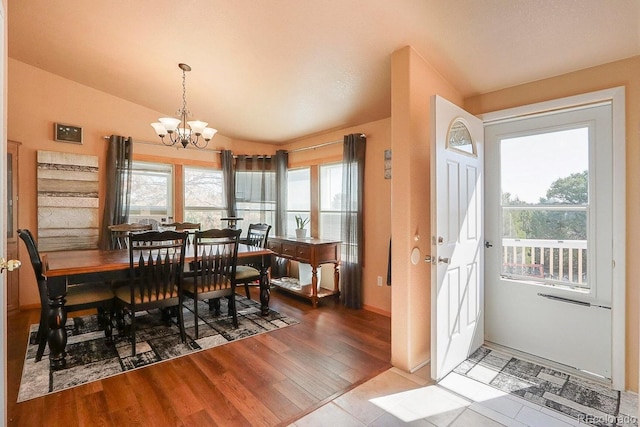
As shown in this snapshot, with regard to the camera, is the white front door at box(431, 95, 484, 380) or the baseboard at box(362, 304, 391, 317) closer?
the white front door at box(431, 95, 484, 380)

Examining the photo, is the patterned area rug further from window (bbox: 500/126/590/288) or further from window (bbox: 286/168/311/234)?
window (bbox: 286/168/311/234)

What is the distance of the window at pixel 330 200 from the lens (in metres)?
4.41

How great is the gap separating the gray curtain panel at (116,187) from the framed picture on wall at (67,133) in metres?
0.34

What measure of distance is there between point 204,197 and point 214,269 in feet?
7.31

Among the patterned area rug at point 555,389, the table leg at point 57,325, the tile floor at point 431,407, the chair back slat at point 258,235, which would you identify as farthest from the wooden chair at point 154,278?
the patterned area rug at point 555,389

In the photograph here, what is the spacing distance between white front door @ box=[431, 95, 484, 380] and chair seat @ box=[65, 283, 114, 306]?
2.75 meters

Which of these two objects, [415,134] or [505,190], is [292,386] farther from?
[505,190]

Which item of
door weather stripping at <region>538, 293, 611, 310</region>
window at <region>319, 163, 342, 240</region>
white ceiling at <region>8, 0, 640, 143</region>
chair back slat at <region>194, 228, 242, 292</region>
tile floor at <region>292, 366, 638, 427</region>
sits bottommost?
tile floor at <region>292, 366, 638, 427</region>

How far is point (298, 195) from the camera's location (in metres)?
5.04

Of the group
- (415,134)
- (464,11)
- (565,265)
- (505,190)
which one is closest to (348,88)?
(415,134)

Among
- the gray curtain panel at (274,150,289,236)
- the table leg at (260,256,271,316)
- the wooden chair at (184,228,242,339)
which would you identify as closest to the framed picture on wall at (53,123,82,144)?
the wooden chair at (184,228,242,339)

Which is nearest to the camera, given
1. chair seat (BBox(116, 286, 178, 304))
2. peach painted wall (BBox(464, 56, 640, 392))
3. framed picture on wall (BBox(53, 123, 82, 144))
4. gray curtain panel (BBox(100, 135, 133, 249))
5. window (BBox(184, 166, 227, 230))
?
peach painted wall (BBox(464, 56, 640, 392))

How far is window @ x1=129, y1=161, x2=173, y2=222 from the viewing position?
4.34 m

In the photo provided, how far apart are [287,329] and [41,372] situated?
193 cm
